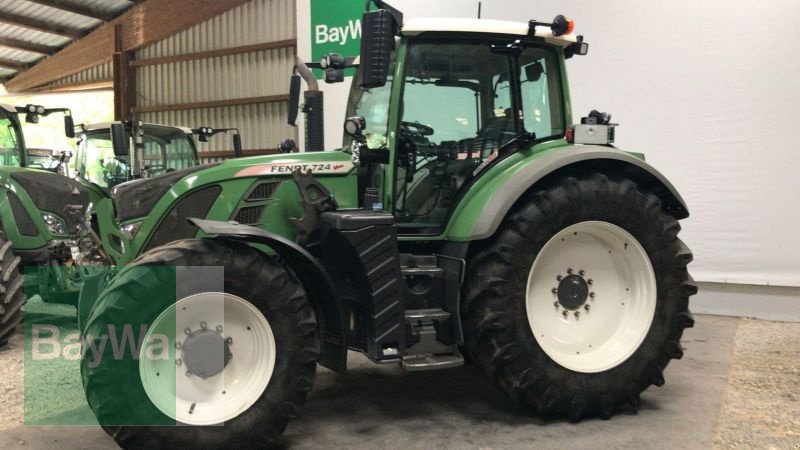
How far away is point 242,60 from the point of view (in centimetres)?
1211

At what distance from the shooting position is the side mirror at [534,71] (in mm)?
3932

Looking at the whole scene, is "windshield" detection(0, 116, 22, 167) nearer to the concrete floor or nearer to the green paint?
the green paint

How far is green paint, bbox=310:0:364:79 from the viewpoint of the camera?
873 centimetres

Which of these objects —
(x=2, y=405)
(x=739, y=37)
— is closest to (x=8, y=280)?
(x=2, y=405)

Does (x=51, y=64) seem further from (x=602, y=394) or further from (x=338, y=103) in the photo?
(x=602, y=394)

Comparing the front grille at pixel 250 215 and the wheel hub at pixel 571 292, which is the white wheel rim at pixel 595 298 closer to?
the wheel hub at pixel 571 292

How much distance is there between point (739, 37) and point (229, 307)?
588 cm

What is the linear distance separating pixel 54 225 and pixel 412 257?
4239 millimetres

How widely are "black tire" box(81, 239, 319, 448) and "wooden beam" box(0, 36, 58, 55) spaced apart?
49.4 ft

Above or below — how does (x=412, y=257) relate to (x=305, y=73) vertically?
below

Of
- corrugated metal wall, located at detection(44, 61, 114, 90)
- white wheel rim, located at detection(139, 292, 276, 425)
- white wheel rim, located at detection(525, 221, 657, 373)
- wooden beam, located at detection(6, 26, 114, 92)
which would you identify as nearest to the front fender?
white wheel rim, located at detection(525, 221, 657, 373)

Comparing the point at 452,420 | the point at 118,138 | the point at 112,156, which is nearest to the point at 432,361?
the point at 452,420

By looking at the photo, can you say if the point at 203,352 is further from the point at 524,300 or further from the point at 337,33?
the point at 337,33

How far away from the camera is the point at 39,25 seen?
→ 14094 mm
